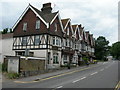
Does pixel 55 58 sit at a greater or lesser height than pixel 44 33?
lesser

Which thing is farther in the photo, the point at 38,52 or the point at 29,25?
the point at 29,25

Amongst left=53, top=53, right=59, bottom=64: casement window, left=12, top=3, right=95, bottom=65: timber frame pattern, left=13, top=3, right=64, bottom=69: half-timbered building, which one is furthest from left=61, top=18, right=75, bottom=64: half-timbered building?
left=53, top=53, right=59, bottom=64: casement window

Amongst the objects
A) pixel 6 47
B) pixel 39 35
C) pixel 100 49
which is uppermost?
pixel 39 35

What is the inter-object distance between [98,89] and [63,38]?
A: 21501 millimetres

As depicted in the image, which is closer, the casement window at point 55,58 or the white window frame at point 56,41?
the white window frame at point 56,41

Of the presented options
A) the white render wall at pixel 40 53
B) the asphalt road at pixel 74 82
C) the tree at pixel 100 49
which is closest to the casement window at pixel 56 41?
the white render wall at pixel 40 53

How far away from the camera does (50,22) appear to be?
91.4ft

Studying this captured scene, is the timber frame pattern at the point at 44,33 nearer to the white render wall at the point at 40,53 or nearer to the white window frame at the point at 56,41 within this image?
the white window frame at the point at 56,41

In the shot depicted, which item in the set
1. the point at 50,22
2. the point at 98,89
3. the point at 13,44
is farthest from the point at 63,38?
the point at 98,89

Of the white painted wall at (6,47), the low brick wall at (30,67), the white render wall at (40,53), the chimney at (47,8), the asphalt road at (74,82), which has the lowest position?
the asphalt road at (74,82)

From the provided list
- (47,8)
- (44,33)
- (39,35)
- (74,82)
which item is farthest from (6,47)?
(74,82)

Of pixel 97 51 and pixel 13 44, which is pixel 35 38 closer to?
pixel 13 44

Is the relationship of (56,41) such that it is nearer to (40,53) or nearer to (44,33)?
Result: (44,33)

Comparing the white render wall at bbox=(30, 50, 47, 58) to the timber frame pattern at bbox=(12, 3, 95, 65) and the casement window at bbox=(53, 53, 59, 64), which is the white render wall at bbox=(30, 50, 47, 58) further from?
the casement window at bbox=(53, 53, 59, 64)
